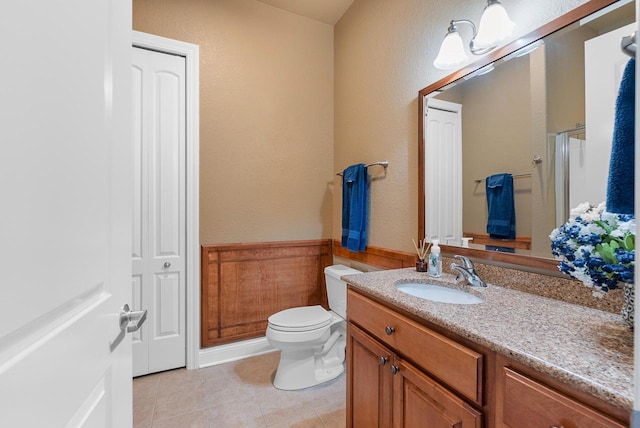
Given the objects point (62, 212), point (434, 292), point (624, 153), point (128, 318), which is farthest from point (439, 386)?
point (62, 212)

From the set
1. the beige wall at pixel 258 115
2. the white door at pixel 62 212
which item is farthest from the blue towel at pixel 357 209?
the white door at pixel 62 212

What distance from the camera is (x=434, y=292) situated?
1367 mm

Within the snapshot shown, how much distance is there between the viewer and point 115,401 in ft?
2.30

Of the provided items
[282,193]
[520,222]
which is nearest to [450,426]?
[520,222]

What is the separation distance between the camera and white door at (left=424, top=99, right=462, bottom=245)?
1530mm

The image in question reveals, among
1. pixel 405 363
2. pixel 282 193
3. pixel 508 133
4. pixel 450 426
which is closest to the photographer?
pixel 450 426

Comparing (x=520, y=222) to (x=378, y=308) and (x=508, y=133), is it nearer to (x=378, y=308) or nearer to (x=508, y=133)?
(x=508, y=133)

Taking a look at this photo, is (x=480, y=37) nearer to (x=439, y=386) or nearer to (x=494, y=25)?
(x=494, y=25)

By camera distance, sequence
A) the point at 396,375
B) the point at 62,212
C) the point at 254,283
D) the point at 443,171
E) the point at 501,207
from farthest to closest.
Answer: the point at 254,283 < the point at 443,171 < the point at 501,207 < the point at 396,375 < the point at 62,212

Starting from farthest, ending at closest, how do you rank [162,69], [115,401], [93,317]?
[162,69], [115,401], [93,317]

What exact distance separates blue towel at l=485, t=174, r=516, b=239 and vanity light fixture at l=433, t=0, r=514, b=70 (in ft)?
1.96

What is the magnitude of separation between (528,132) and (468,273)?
0.65 meters

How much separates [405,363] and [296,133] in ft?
6.80

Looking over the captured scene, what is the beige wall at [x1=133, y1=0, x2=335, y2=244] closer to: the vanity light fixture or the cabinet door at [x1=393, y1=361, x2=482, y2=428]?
the vanity light fixture
